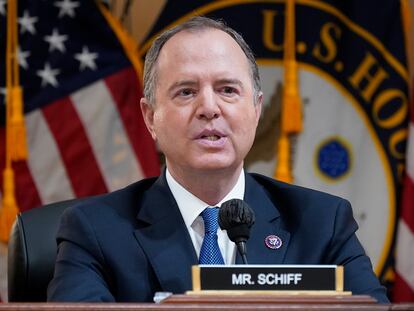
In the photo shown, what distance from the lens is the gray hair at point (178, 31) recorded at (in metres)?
2.95

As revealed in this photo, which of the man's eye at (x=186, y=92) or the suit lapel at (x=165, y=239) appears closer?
the suit lapel at (x=165, y=239)

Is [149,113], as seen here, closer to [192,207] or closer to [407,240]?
[192,207]

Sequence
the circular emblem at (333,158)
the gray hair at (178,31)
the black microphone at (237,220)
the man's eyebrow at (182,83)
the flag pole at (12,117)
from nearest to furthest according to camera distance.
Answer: the black microphone at (237,220) → the man's eyebrow at (182,83) → the gray hair at (178,31) → the flag pole at (12,117) → the circular emblem at (333,158)

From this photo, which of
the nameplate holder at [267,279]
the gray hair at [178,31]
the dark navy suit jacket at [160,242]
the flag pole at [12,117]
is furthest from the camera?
the flag pole at [12,117]

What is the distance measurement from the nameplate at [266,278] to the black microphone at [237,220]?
0.93ft

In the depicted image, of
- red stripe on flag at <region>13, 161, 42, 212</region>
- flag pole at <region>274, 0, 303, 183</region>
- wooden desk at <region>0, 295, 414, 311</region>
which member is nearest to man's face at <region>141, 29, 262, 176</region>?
wooden desk at <region>0, 295, 414, 311</region>

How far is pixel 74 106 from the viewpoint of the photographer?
16.3 ft

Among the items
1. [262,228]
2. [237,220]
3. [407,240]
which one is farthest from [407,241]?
[237,220]

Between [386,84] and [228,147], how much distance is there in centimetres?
231

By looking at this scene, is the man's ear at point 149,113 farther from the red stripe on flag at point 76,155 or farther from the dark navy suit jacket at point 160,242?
the red stripe on flag at point 76,155

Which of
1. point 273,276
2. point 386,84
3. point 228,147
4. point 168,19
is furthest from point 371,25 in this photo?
point 273,276

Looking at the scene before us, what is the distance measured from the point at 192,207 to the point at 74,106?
7.02ft

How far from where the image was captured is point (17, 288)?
305cm

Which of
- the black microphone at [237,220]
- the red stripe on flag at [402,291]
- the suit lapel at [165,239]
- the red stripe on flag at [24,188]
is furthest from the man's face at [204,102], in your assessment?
the red stripe on flag at [402,291]
